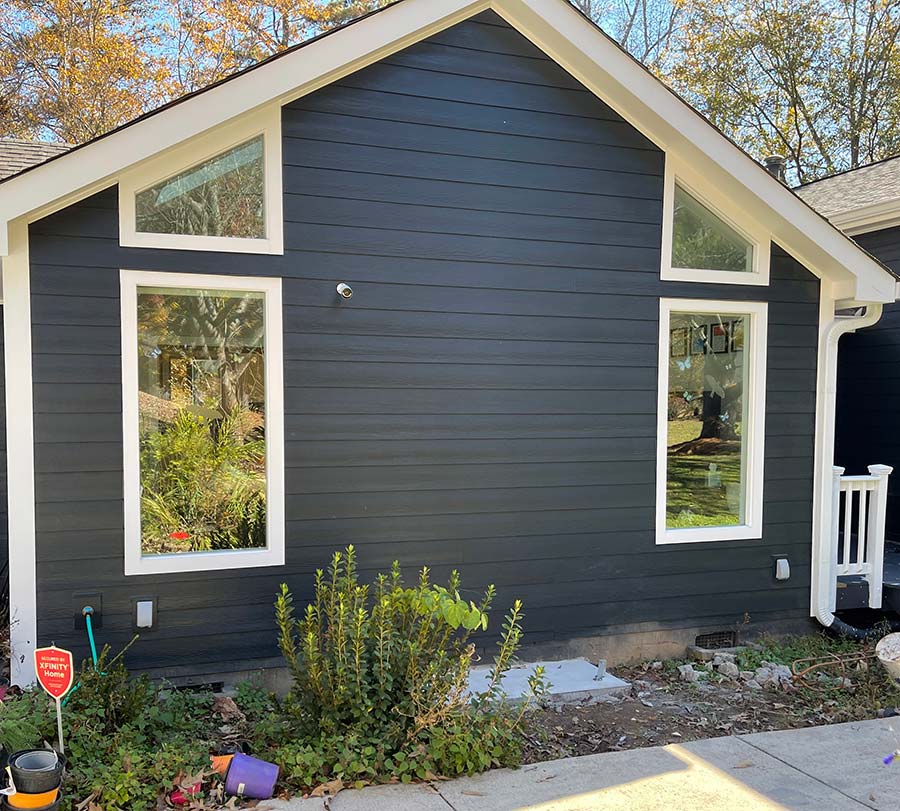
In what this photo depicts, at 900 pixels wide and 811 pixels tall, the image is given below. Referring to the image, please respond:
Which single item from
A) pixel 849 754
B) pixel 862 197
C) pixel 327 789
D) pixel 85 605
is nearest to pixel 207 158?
pixel 85 605

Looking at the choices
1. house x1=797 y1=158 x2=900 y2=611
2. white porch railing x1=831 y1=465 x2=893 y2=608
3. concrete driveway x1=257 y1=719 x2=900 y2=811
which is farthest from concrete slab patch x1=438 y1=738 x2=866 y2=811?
house x1=797 y1=158 x2=900 y2=611

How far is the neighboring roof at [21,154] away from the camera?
6.21m

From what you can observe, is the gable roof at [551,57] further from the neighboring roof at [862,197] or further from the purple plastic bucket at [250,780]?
the purple plastic bucket at [250,780]

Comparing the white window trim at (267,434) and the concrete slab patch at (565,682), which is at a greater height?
the white window trim at (267,434)

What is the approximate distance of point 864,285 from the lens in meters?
5.57

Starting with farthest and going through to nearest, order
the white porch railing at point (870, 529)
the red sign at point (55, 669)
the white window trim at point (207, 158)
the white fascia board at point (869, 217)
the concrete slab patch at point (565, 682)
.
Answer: the white fascia board at point (869, 217)
the white porch railing at point (870, 529)
the concrete slab patch at point (565, 682)
the white window trim at point (207, 158)
the red sign at point (55, 669)

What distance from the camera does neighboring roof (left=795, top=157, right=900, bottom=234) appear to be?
7438 mm

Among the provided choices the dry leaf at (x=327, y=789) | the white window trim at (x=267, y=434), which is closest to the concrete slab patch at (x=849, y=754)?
the dry leaf at (x=327, y=789)

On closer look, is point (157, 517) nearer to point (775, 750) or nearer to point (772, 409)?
point (775, 750)

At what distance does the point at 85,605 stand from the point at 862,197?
26.5ft

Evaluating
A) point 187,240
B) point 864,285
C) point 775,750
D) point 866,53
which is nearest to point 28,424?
point 187,240

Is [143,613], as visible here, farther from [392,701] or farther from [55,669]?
[392,701]

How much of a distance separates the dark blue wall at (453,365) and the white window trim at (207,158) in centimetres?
6

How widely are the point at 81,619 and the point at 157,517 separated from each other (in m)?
0.68
